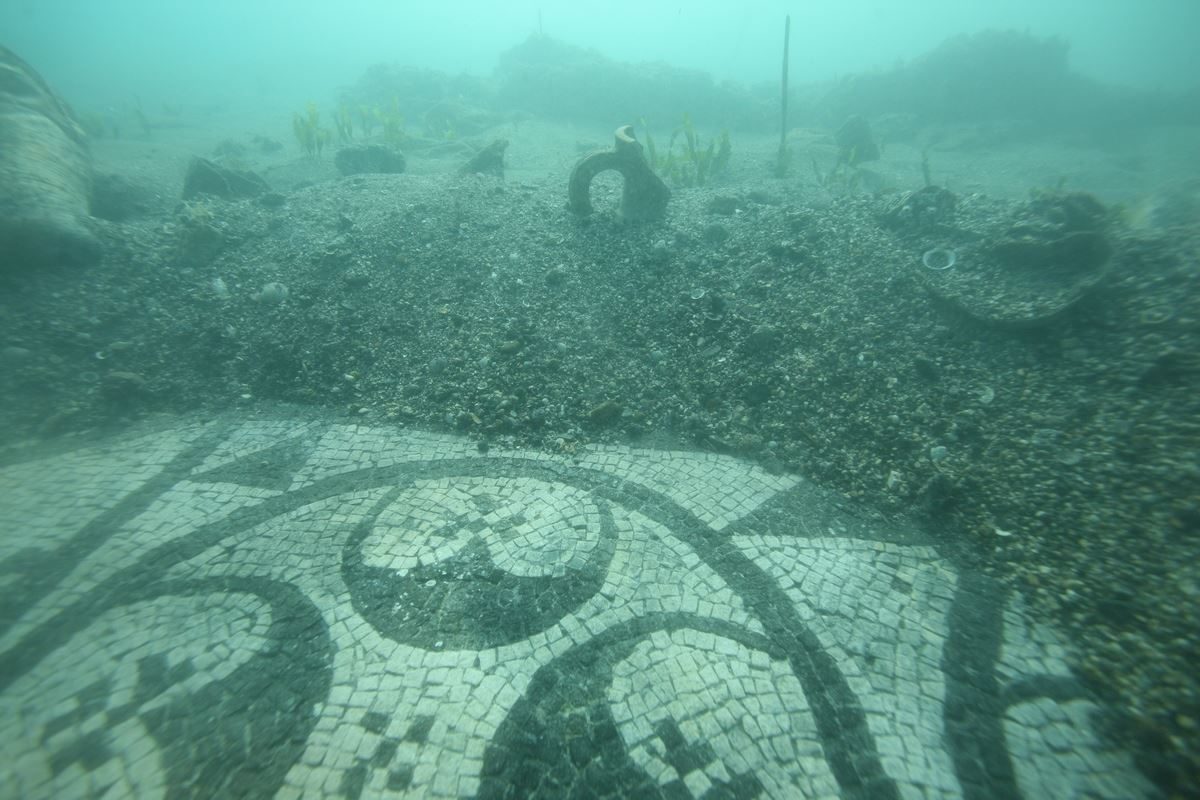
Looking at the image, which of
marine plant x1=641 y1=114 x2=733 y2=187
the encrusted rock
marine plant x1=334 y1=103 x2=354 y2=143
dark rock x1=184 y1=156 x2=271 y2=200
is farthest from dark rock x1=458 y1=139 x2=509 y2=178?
marine plant x1=334 y1=103 x2=354 y2=143

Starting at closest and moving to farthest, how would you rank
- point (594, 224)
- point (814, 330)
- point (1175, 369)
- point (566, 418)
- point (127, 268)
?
1. point (1175, 369)
2. point (566, 418)
3. point (814, 330)
4. point (127, 268)
5. point (594, 224)

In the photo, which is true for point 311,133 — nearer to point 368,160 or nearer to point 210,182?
point 368,160

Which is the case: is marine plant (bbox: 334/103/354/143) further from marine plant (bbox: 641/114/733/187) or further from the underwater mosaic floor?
the underwater mosaic floor

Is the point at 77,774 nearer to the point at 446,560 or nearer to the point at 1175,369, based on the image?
the point at 446,560

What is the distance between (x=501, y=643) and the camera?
4.48m

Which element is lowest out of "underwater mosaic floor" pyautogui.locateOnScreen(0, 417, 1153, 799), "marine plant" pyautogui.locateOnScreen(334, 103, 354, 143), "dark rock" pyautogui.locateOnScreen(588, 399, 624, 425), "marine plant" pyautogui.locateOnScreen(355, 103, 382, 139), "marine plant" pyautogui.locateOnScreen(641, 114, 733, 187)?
"underwater mosaic floor" pyautogui.locateOnScreen(0, 417, 1153, 799)

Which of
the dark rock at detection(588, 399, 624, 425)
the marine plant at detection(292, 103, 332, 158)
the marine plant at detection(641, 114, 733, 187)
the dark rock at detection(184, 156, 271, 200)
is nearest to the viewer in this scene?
the dark rock at detection(588, 399, 624, 425)

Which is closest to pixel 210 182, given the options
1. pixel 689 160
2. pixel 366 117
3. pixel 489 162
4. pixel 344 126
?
pixel 489 162

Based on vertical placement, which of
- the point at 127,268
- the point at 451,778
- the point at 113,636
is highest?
the point at 127,268

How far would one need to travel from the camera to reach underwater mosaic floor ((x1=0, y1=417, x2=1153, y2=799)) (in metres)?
3.69

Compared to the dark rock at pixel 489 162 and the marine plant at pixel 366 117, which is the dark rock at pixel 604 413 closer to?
the dark rock at pixel 489 162

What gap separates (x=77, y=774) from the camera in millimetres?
3611

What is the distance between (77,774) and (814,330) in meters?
9.09

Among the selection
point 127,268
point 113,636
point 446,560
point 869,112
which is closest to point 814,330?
point 446,560
